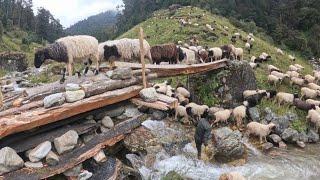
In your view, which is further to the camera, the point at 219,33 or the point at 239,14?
the point at 239,14

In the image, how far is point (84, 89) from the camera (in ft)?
43.0

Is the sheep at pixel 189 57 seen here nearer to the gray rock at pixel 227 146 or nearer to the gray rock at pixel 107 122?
the gray rock at pixel 227 146

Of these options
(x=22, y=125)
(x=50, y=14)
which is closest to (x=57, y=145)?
(x=22, y=125)

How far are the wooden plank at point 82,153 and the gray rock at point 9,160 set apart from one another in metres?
0.12

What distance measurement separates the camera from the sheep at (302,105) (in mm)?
20297

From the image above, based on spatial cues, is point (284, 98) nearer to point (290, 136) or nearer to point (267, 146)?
point (290, 136)

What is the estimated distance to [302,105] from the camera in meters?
20.5

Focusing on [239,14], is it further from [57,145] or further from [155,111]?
[57,145]

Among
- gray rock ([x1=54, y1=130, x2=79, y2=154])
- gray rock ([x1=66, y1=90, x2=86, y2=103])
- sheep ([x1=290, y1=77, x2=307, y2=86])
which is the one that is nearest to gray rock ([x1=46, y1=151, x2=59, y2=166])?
gray rock ([x1=54, y1=130, x2=79, y2=154])

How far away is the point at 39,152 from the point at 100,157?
190 cm

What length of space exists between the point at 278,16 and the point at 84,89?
62.7m

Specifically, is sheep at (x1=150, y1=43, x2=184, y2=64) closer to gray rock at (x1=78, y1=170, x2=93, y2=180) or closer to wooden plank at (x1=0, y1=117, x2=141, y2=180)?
wooden plank at (x1=0, y1=117, x2=141, y2=180)

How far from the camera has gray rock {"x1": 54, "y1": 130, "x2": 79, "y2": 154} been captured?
11505 mm

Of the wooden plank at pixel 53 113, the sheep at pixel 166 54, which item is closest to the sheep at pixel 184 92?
the sheep at pixel 166 54
